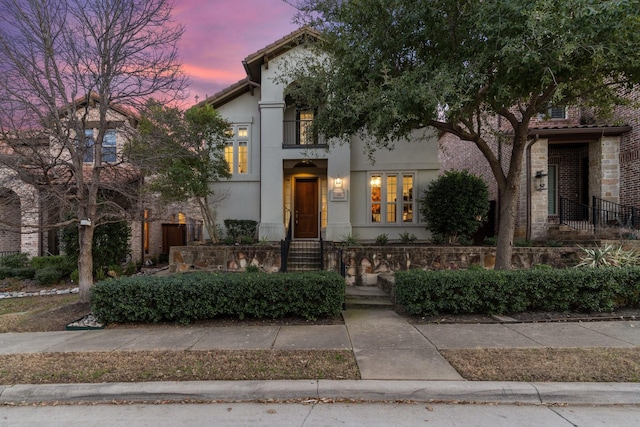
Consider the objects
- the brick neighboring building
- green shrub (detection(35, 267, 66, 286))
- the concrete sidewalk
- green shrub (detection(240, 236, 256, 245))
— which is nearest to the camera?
the concrete sidewalk

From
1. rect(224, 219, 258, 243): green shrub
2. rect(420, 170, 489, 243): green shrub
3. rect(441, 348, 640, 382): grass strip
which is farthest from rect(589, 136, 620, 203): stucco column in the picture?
rect(224, 219, 258, 243): green shrub

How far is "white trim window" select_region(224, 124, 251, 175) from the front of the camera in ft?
42.7

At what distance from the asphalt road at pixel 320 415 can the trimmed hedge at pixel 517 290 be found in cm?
290

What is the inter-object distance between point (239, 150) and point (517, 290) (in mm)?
10560

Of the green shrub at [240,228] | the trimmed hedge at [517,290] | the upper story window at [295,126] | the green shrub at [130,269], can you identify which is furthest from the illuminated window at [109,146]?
the trimmed hedge at [517,290]

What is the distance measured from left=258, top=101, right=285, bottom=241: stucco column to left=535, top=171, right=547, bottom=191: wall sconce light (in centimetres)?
935

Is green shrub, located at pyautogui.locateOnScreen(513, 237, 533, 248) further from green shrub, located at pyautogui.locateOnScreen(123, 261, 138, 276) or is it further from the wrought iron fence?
green shrub, located at pyautogui.locateOnScreen(123, 261, 138, 276)

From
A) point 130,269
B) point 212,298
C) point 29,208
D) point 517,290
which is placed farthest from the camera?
point 130,269

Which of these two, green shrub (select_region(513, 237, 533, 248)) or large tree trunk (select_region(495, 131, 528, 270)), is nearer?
large tree trunk (select_region(495, 131, 528, 270))

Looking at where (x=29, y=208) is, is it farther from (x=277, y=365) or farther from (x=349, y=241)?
(x=349, y=241)

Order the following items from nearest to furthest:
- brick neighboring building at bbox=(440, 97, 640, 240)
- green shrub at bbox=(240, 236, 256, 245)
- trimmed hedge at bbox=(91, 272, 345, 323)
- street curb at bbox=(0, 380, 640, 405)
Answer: street curb at bbox=(0, 380, 640, 405) < trimmed hedge at bbox=(91, 272, 345, 323) < green shrub at bbox=(240, 236, 256, 245) < brick neighboring building at bbox=(440, 97, 640, 240)

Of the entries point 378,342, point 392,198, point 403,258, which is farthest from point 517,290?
point 392,198

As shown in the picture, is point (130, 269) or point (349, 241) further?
point (130, 269)

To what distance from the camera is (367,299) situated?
→ 7.74 meters
